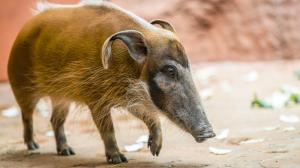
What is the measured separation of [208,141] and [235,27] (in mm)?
5455

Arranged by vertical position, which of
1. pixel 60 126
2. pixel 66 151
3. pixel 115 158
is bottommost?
pixel 115 158

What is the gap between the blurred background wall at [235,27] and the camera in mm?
10430

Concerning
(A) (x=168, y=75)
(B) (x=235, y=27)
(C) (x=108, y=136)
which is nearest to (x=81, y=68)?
(C) (x=108, y=136)

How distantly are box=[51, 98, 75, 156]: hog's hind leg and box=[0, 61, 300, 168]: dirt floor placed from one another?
0.08 m

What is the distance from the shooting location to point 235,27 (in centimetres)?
1050

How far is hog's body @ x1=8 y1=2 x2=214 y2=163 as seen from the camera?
4.47m

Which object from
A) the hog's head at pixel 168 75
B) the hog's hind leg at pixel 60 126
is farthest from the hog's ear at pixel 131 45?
the hog's hind leg at pixel 60 126

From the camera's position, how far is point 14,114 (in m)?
7.73

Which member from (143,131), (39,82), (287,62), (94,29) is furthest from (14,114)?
(287,62)

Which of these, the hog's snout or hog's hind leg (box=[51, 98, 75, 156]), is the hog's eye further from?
hog's hind leg (box=[51, 98, 75, 156])

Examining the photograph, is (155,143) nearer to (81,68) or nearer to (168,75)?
(168,75)

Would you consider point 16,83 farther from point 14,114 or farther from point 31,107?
point 14,114

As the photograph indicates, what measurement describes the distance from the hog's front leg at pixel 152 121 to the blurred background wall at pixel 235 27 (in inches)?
234

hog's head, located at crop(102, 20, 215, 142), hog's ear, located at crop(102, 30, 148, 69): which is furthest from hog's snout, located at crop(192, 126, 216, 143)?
hog's ear, located at crop(102, 30, 148, 69)
